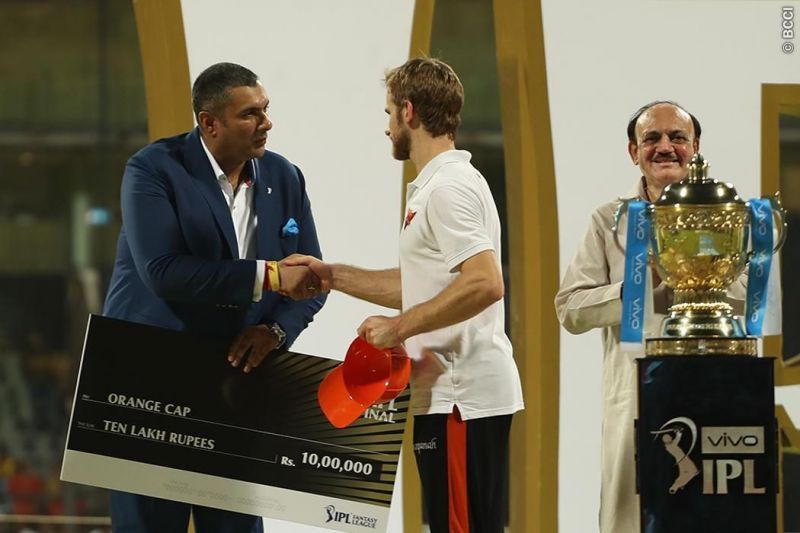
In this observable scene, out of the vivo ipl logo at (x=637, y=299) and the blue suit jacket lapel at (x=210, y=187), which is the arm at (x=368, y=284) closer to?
the blue suit jacket lapel at (x=210, y=187)

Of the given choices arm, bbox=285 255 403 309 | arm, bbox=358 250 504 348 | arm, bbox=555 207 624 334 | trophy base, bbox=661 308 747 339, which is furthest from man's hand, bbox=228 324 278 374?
trophy base, bbox=661 308 747 339

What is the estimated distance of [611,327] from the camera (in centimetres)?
280

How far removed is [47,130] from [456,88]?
11.5ft

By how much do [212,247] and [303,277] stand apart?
22 centimetres

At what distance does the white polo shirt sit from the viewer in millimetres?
2371

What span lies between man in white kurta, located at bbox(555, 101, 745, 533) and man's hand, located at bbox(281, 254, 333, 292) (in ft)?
1.81

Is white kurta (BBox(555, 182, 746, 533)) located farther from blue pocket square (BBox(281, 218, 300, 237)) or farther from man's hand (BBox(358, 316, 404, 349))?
blue pocket square (BBox(281, 218, 300, 237))

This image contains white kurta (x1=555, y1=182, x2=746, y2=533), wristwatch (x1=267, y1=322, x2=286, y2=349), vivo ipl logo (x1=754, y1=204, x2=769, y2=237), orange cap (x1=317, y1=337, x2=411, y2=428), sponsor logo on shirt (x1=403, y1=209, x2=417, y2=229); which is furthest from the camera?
wristwatch (x1=267, y1=322, x2=286, y2=349)

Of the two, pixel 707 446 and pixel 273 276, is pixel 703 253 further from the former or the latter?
pixel 273 276

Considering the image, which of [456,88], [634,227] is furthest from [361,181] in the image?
[634,227]

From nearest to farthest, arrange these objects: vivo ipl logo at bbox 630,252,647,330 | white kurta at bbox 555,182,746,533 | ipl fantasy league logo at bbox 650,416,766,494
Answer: ipl fantasy league logo at bbox 650,416,766,494 → vivo ipl logo at bbox 630,252,647,330 → white kurta at bbox 555,182,746,533

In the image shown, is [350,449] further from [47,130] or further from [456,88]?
[47,130]

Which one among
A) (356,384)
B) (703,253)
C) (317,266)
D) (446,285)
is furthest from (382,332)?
(703,253)

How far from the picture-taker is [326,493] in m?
2.77
